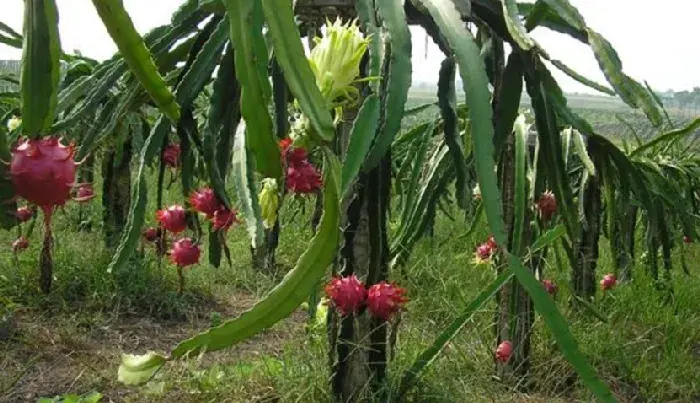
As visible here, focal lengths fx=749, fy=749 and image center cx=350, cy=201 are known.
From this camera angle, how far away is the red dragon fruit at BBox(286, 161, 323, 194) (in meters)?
0.98

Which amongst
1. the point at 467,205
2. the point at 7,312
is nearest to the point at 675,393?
the point at 467,205

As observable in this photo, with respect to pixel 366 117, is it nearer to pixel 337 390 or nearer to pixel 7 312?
pixel 337 390

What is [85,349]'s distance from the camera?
228 cm

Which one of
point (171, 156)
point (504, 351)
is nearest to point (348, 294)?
point (171, 156)

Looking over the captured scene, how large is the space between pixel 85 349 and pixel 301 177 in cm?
156

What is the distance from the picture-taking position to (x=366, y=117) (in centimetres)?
78

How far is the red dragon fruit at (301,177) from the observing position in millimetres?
979

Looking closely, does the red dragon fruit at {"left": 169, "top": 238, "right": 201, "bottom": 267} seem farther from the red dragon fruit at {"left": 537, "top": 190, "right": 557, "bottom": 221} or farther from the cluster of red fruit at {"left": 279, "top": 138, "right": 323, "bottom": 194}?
the red dragon fruit at {"left": 537, "top": 190, "right": 557, "bottom": 221}

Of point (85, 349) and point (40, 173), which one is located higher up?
point (40, 173)

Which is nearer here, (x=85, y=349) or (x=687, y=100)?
(x=85, y=349)

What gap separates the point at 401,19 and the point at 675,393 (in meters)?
1.81

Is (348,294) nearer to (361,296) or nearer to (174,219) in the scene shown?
(361,296)

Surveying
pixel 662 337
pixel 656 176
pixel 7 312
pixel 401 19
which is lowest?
pixel 662 337

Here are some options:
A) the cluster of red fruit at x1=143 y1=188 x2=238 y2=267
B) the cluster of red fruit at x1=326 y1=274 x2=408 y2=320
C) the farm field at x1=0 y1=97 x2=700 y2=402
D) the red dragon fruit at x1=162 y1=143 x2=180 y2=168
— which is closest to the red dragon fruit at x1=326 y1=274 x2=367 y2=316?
the cluster of red fruit at x1=326 y1=274 x2=408 y2=320
